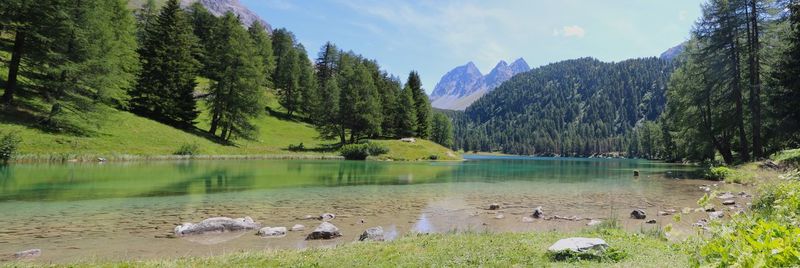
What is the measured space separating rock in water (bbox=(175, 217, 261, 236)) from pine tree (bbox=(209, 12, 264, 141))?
53216 millimetres

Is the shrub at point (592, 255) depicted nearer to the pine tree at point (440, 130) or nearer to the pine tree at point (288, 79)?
the pine tree at point (288, 79)

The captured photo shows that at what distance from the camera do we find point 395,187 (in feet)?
91.6

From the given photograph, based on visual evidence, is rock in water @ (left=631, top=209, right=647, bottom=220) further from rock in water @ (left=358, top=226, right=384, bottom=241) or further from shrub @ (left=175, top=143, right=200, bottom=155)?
shrub @ (left=175, top=143, right=200, bottom=155)

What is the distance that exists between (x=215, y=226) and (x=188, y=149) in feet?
135

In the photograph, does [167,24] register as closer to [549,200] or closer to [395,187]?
[395,187]

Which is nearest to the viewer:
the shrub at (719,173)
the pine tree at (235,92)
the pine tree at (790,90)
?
the shrub at (719,173)

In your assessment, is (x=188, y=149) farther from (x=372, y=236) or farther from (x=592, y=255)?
(x=592, y=255)

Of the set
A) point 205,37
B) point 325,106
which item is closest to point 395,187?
point 325,106

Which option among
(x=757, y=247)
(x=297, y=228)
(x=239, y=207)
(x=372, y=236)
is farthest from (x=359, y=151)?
(x=757, y=247)

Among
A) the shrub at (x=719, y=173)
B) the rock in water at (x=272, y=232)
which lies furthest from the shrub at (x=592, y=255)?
the shrub at (x=719, y=173)

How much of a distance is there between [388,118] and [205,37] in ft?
158

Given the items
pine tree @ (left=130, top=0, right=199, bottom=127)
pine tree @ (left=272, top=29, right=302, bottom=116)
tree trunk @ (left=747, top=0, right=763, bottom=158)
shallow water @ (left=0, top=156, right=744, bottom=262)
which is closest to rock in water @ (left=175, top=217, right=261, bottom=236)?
shallow water @ (left=0, top=156, right=744, bottom=262)

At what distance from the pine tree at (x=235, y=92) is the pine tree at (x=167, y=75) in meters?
3.63

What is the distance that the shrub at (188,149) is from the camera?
1960 inches
